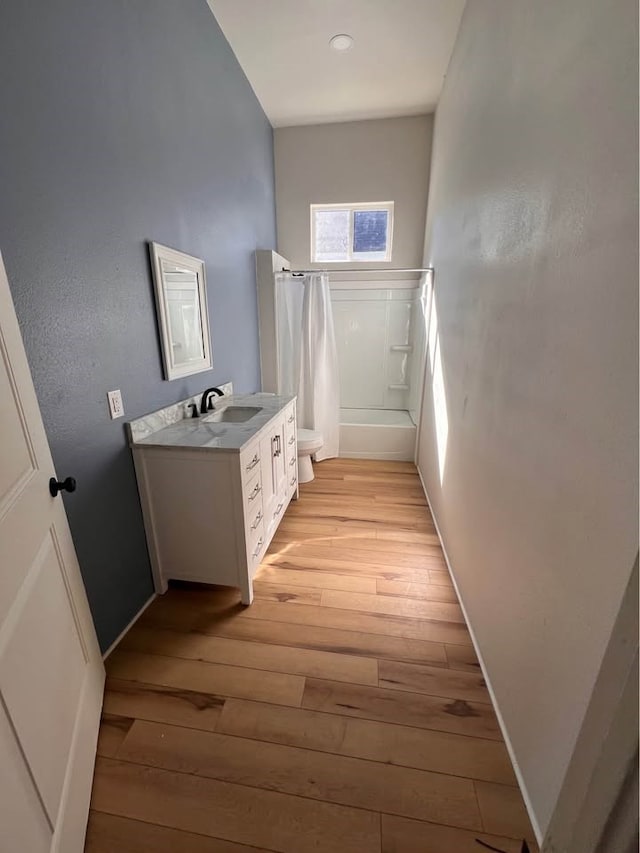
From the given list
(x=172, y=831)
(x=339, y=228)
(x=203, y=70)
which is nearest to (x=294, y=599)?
(x=172, y=831)

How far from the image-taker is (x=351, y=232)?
377 centimetres

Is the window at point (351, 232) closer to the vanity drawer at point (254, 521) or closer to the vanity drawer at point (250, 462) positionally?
the vanity drawer at point (250, 462)

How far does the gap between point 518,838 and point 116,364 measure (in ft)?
6.85

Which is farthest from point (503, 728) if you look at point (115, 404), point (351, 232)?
point (351, 232)

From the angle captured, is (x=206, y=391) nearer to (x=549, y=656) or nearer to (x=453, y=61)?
(x=549, y=656)

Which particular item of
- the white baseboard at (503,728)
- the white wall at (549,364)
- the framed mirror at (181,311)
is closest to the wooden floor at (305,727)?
the white baseboard at (503,728)

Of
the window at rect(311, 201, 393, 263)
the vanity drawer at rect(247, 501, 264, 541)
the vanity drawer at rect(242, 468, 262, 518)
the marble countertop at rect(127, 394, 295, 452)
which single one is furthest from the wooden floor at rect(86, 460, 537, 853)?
the window at rect(311, 201, 393, 263)

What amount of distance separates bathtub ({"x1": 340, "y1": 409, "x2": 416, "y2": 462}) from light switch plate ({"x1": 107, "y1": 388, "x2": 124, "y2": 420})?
2401 mm

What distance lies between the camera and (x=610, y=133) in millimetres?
754

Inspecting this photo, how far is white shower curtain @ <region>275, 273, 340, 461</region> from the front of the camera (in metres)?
3.29

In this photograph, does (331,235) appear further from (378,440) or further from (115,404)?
(115,404)

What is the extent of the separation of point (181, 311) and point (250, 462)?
983 mm

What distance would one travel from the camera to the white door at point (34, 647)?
2.36 feet

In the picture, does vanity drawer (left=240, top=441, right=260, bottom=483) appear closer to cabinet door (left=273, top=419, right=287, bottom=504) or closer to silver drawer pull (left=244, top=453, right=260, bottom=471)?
silver drawer pull (left=244, top=453, right=260, bottom=471)
